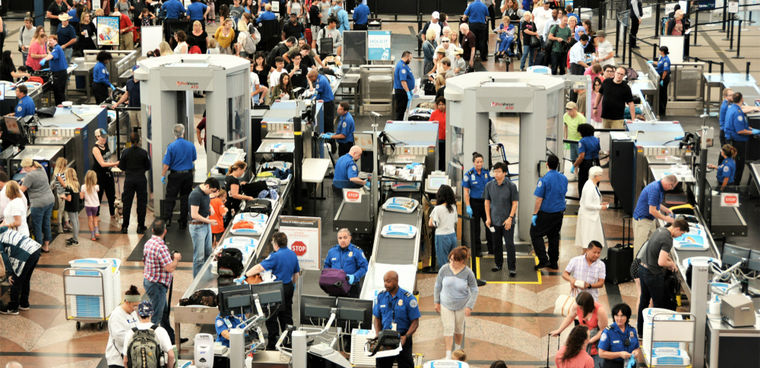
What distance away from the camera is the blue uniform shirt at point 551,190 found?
15.9 metres

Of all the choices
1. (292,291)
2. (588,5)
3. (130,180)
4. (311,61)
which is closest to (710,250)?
(292,291)

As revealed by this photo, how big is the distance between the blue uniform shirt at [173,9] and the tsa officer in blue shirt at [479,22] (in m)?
6.79

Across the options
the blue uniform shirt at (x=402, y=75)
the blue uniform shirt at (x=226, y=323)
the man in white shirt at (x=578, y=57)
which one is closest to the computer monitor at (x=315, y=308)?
the blue uniform shirt at (x=226, y=323)

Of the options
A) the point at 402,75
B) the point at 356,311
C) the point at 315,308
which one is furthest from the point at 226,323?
the point at 402,75

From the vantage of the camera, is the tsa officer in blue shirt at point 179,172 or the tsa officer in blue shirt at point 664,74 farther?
the tsa officer in blue shirt at point 664,74

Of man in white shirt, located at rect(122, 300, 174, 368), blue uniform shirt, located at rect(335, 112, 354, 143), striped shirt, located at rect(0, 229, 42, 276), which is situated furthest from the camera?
blue uniform shirt, located at rect(335, 112, 354, 143)

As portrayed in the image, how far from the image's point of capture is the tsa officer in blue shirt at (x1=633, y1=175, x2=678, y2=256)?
15493mm

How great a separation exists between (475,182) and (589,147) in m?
2.94

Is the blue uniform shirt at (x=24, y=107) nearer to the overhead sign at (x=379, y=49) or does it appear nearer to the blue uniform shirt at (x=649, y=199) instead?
the overhead sign at (x=379, y=49)

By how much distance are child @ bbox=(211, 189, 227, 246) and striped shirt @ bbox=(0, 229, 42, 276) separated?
89.7 inches

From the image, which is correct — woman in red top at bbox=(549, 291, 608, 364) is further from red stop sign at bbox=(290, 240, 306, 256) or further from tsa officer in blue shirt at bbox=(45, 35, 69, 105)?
tsa officer in blue shirt at bbox=(45, 35, 69, 105)

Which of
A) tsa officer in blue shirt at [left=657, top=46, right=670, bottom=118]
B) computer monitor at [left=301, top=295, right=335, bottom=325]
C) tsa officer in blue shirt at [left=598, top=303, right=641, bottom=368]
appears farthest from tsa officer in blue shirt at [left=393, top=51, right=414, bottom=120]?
tsa officer in blue shirt at [left=598, top=303, right=641, bottom=368]

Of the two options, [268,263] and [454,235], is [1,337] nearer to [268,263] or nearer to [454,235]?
[268,263]

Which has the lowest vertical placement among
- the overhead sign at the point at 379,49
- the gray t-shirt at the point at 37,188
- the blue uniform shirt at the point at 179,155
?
the gray t-shirt at the point at 37,188
